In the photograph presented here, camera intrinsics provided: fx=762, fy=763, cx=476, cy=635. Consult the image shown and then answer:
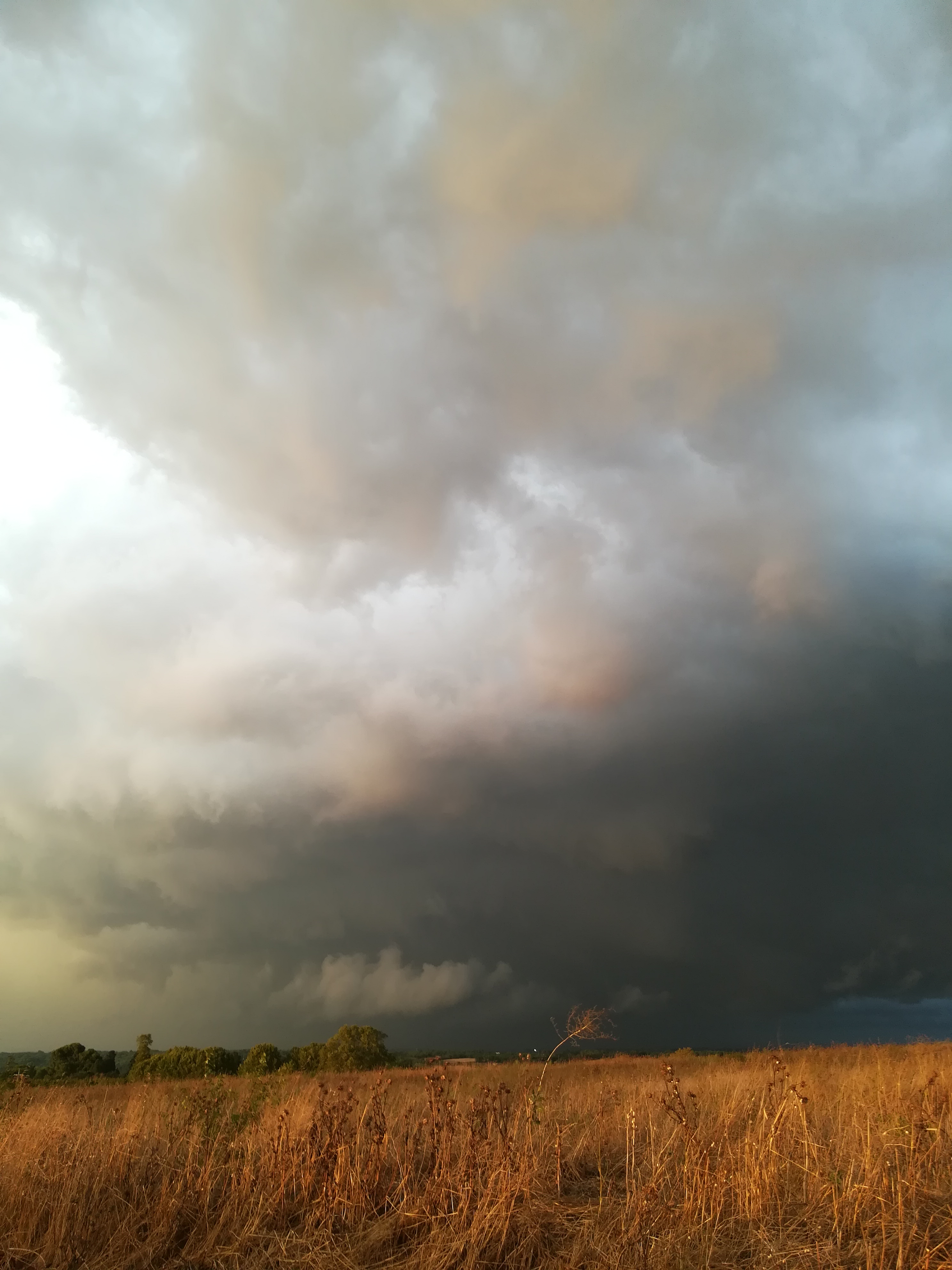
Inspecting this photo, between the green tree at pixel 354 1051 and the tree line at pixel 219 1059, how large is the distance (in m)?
0.04

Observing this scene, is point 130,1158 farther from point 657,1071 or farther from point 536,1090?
point 657,1071

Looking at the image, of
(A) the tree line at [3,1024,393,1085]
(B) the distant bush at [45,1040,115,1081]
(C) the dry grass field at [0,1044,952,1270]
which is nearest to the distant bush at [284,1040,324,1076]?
(A) the tree line at [3,1024,393,1085]

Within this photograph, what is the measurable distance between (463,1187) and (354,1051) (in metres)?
50.0

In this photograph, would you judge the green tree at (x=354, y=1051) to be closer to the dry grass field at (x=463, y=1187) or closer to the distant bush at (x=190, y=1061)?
the distant bush at (x=190, y=1061)

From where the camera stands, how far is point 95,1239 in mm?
7641

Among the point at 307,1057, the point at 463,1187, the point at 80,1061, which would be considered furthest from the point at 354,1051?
the point at 463,1187

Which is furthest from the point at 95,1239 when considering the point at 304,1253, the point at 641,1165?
the point at 641,1165

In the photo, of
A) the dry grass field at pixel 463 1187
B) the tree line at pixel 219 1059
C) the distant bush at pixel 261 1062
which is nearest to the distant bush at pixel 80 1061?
the tree line at pixel 219 1059

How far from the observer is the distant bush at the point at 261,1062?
22.8 meters

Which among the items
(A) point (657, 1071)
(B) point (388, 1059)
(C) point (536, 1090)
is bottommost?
(B) point (388, 1059)

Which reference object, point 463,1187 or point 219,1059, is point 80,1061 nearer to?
point 219,1059

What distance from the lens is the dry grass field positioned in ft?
23.1

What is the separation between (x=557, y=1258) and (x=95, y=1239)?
465cm

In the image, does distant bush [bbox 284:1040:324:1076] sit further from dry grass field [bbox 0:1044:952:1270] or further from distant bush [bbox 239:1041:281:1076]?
dry grass field [bbox 0:1044:952:1270]
